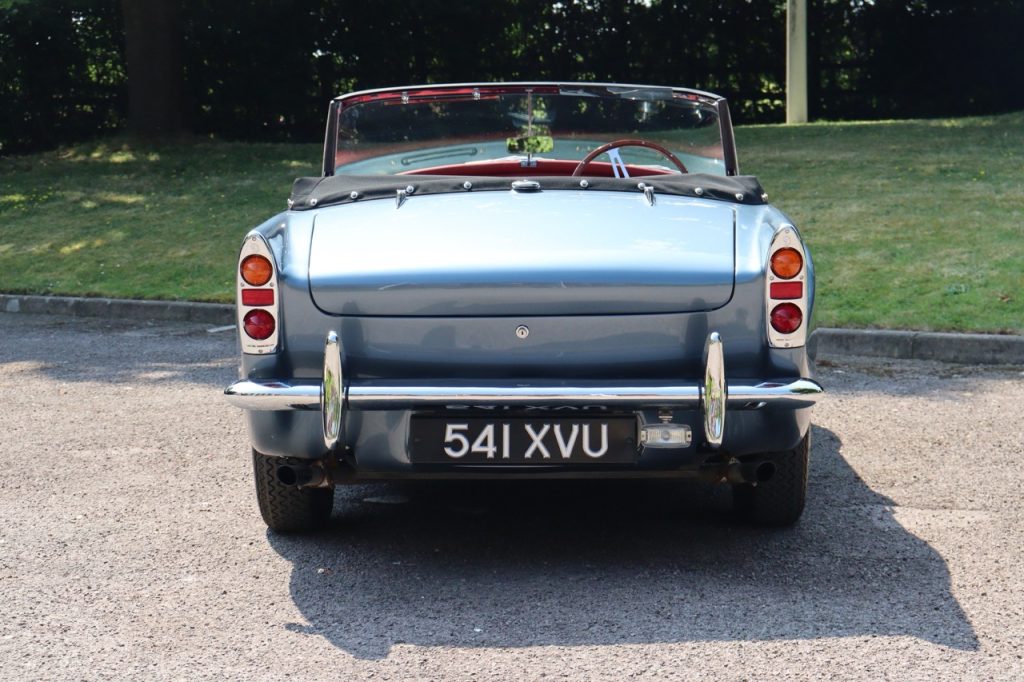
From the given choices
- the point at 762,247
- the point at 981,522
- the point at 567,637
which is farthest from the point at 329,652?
the point at 981,522

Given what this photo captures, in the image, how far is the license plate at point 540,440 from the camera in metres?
3.79

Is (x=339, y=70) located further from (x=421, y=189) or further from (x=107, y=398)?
(x=421, y=189)

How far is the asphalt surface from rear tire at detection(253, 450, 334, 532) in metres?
0.08

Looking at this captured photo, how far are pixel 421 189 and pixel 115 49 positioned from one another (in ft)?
62.2

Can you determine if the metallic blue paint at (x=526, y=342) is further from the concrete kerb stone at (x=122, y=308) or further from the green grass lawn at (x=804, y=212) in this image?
the concrete kerb stone at (x=122, y=308)

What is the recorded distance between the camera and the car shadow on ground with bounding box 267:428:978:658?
356 centimetres

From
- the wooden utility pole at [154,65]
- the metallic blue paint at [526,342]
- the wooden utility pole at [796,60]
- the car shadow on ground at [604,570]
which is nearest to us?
the car shadow on ground at [604,570]

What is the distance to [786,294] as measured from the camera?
3932mm

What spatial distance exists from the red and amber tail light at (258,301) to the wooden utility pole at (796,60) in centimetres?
1729

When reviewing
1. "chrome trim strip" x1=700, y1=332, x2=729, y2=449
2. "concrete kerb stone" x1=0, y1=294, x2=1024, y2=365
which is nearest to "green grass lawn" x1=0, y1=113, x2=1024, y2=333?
"concrete kerb stone" x1=0, y1=294, x2=1024, y2=365

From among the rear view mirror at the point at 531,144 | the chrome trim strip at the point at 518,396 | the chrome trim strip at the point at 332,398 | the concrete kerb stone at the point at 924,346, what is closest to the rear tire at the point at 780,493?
the chrome trim strip at the point at 518,396

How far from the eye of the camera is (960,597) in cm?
377

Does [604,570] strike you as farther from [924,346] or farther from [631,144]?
[924,346]

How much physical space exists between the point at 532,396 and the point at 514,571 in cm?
65
